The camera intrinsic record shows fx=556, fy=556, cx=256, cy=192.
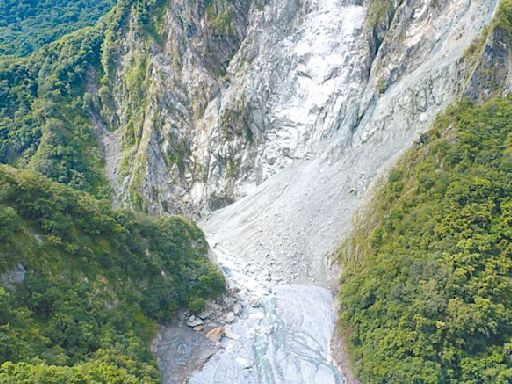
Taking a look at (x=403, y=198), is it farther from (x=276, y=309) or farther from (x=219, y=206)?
(x=219, y=206)

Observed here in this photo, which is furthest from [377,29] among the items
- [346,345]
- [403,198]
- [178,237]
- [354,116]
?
[346,345]

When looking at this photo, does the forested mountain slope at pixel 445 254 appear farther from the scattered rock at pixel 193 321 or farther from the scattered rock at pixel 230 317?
the scattered rock at pixel 193 321

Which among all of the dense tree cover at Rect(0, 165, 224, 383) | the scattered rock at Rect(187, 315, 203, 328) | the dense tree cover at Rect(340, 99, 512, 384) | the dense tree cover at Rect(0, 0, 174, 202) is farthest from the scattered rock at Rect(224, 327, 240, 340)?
the dense tree cover at Rect(0, 0, 174, 202)

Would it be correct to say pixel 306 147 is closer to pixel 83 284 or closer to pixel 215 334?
pixel 215 334

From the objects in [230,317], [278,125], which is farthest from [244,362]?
[278,125]

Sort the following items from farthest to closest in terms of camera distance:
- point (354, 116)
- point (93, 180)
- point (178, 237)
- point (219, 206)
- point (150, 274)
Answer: point (93, 180) → point (219, 206) → point (354, 116) → point (178, 237) → point (150, 274)
